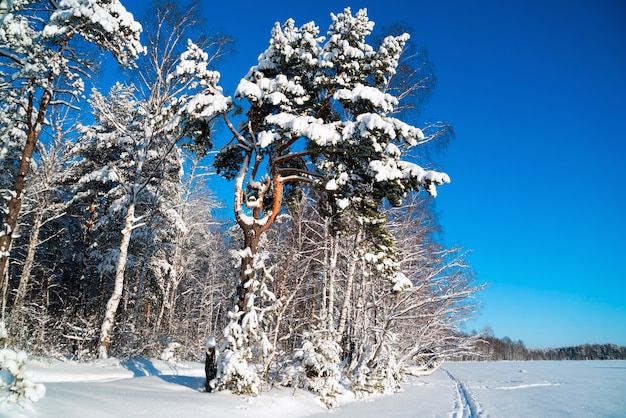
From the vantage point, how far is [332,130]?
7734mm

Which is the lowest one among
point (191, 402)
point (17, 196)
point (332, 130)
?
point (191, 402)

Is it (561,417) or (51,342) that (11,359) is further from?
(51,342)

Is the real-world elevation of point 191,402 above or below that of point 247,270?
below

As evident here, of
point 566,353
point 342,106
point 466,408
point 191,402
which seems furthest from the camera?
point 566,353

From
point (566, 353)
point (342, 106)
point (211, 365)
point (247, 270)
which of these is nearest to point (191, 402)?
point (211, 365)

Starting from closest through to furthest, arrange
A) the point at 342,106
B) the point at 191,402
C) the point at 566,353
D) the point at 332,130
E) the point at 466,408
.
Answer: the point at 191,402, the point at 332,130, the point at 342,106, the point at 466,408, the point at 566,353

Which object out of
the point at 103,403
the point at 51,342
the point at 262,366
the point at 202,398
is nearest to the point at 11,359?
the point at 103,403

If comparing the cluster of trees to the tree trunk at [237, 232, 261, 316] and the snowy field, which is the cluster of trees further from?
the tree trunk at [237, 232, 261, 316]

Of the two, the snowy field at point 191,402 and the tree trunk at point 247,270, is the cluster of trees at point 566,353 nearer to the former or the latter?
the snowy field at point 191,402

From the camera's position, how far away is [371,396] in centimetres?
1090

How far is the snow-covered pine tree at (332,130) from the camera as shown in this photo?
305 inches

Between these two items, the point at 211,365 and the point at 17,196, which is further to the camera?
the point at 17,196

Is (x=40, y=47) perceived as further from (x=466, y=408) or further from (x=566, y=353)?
(x=566, y=353)

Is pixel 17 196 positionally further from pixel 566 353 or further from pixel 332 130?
pixel 566 353
